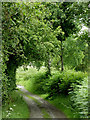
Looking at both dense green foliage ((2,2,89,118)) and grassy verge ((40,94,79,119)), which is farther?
grassy verge ((40,94,79,119))

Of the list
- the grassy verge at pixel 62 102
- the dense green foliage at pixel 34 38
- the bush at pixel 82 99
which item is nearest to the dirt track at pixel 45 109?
the grassy verge at pixel 62 102

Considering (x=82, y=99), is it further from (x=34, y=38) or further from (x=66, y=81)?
(x=66, y=81)

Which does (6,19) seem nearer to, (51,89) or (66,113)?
(66,113)

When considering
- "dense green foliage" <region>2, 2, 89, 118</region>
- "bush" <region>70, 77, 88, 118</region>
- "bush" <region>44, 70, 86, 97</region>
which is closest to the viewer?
"bush" <region>70, 77, 88, 118</region>

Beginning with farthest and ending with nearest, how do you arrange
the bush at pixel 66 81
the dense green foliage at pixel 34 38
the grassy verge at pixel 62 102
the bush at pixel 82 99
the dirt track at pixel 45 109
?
1. the bush at pixel 66 81
2. the grassy verge at pixel 62 102
3. the dirt track at pixel 45 109
4. the dense green foliage at pixel 34 38
5. the bush at pixel 82 99

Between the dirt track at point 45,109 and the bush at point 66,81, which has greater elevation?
the bush at point 66,81

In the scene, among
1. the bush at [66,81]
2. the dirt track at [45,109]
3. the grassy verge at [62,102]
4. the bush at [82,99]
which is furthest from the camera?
the bush at [66,81]

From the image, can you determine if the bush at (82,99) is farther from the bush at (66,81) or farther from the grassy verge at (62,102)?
the bush at (66,81)

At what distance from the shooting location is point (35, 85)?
305 inches

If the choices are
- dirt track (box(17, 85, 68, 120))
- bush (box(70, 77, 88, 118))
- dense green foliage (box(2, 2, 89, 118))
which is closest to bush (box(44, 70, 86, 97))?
dense green foliage (box(2, 2, 89, 118))

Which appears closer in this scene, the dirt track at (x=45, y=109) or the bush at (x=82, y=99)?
the bush at (x=82, y=99)

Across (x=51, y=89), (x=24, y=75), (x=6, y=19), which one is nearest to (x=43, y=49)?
(x=6, y=19)

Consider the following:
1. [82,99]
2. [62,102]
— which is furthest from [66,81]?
[82,99]

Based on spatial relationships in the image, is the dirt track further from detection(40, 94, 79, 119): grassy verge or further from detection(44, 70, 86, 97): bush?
detection(44, 70, 86, 97): bush
